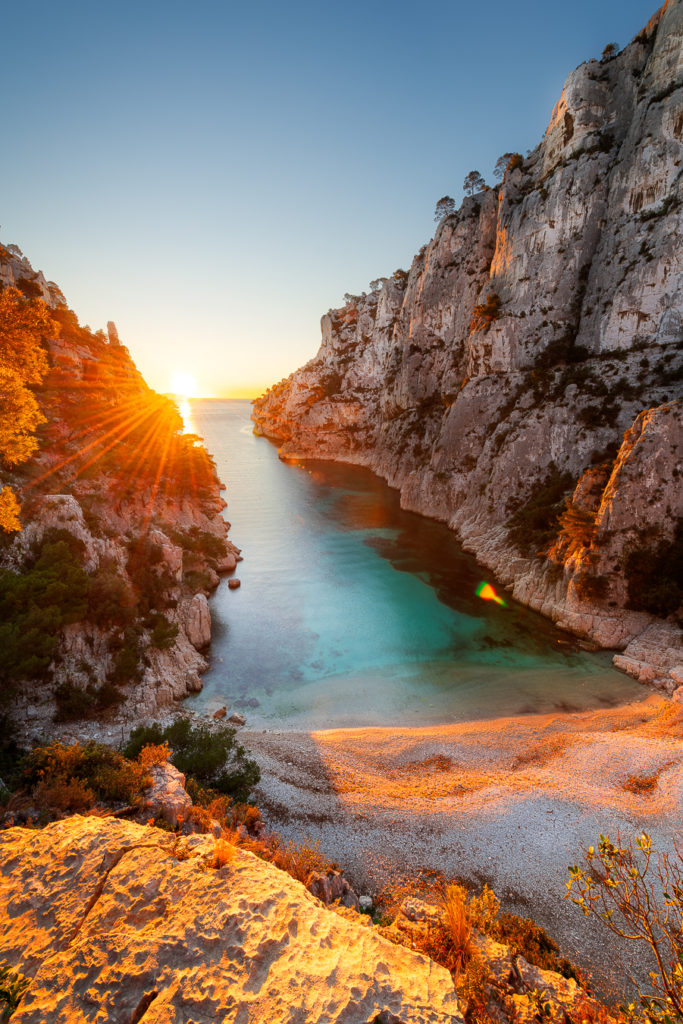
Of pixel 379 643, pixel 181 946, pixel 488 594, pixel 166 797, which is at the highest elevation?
pixel 181 946

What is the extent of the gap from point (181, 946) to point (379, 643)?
1874 centimetres

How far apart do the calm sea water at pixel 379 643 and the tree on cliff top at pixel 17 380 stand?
1111 centimetres

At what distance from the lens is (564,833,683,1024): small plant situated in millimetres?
3531

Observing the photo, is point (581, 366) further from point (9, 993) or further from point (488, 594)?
point (9, 993)

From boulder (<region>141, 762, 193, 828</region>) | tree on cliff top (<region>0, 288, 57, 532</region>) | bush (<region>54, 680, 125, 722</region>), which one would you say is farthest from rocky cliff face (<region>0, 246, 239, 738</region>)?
boulder (<region>141, 762, 193, 828</region>)

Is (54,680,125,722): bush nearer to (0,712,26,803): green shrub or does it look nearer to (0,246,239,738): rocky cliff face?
(0,246,239,738): rocky cliff face

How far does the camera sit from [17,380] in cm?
1195

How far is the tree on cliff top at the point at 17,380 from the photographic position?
37.6 ft

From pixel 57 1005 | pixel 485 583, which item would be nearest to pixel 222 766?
pixel 57 1005

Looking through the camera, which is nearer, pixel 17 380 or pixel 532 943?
pixel 532 943

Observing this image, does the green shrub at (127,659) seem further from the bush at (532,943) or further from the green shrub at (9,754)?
the bush at (532,943)

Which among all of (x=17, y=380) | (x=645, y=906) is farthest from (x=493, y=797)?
(x=17, y=380)

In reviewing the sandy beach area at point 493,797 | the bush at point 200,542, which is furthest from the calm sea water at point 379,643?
the bush at point 200,542

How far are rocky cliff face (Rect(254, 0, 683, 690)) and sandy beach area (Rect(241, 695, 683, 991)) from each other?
6.76 metres
